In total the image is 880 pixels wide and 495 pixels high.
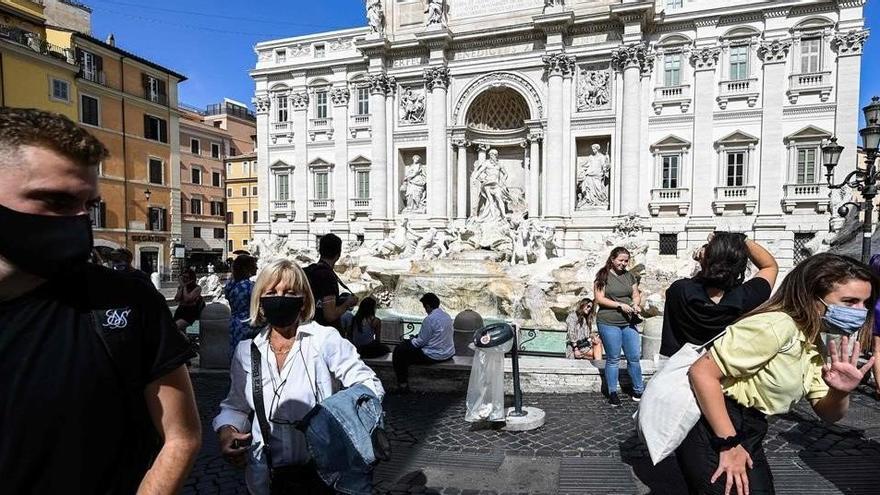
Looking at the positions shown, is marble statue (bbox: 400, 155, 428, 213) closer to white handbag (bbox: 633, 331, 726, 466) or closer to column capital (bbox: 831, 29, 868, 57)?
column capital (bbox: 831, 29, 868, 57)

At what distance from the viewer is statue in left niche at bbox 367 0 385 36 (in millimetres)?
24953

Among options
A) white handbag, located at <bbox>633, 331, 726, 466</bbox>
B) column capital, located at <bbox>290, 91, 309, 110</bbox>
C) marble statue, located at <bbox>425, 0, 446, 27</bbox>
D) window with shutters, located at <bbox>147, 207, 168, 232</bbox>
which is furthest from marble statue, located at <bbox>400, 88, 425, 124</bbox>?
white handbag, located at <bbox>633, 331, 726, 466</bbox>

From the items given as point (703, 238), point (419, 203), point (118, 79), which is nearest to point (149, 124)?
point (118, 79)

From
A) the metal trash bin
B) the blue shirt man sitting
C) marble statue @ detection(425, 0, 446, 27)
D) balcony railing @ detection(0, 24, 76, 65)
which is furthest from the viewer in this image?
marble statue @ detection(425, 0, 446, 27)

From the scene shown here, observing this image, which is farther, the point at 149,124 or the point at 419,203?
the point at 149,124

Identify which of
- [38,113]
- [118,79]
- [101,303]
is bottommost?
[101,303]

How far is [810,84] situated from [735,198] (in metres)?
5.33

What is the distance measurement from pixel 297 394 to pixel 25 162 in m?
1.56

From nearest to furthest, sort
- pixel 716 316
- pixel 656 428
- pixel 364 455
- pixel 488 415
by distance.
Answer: pixel 364 455, pixel 656 428, pixel 716 316, pixel 488 415

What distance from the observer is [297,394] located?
2.41 m

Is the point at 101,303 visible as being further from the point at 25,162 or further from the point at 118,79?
the point at 118,79

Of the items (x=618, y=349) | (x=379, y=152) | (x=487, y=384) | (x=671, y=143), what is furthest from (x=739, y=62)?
(x=487, y=384)

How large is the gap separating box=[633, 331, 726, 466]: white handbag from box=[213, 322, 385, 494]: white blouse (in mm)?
1343

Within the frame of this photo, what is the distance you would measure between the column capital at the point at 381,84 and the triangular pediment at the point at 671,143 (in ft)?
43.9
